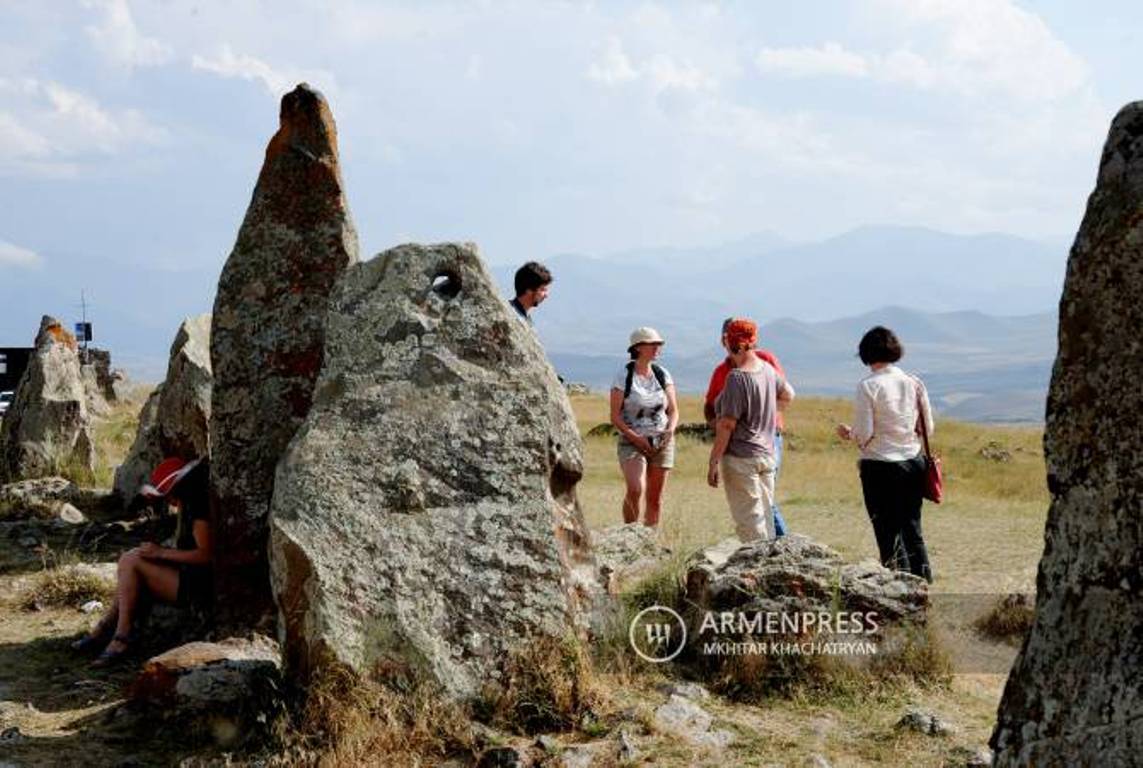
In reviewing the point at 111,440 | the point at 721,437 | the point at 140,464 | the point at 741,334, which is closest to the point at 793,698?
the point at 721,437

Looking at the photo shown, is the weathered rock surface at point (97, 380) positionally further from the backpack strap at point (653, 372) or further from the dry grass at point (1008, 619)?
the dry grass at point (1008, 619)

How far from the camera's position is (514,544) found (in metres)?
7.12

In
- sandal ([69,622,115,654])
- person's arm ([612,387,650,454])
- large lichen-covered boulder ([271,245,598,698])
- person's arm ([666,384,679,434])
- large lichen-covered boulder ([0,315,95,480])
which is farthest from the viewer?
large lichen-covered boulder ([0,315,95,480])

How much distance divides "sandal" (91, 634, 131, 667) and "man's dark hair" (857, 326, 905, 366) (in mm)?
5685

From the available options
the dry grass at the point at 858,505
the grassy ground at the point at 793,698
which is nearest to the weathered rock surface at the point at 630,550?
the dry grass at the point at 858,505

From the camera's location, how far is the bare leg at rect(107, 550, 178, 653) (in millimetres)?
8766

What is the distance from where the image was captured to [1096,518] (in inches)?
146

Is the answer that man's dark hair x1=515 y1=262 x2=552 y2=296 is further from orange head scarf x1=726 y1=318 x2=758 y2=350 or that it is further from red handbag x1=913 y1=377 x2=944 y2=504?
red handbag x1=913 y1=377 x2=944 y2=504

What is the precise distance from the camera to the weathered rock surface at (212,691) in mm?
6695

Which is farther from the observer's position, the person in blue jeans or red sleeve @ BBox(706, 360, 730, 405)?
red sleeve @ BBox(706, 360, 730, 405)

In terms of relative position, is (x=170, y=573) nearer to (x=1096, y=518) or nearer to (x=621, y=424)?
(x=621, y=424)

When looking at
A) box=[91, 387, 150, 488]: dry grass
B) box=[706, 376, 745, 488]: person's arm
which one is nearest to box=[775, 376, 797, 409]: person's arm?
box=[706, 376, 745, 488]: person's arm

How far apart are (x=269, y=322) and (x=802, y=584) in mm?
4194

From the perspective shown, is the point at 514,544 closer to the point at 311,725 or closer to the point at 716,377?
the point at 311,725
